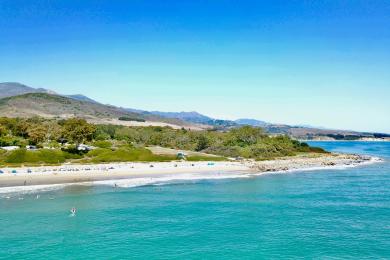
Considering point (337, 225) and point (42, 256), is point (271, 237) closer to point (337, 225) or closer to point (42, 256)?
point (337, 225)

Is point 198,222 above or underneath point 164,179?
underneath

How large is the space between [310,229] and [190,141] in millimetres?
98638

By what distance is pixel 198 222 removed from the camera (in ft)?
151

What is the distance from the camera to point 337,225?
147ft

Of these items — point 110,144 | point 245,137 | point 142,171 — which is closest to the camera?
point 142,171

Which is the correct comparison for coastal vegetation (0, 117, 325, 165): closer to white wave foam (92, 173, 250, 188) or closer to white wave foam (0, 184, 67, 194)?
white wave foam (92, 173, 250, 188)

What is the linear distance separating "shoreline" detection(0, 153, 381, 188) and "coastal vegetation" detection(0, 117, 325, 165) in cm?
840

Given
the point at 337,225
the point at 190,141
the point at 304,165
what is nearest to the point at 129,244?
the point at 337,225

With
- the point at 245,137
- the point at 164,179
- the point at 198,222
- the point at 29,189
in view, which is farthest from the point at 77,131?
the point at 198,222

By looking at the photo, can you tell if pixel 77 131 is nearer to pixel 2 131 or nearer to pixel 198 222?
pixel 2 131

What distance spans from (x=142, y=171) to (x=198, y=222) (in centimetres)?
4181

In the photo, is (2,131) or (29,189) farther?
(2,131)

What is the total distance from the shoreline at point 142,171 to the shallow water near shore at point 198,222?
299 inches

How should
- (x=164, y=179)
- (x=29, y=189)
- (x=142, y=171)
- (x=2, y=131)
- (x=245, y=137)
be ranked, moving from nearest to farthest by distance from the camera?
(x=29, y=189) → (x=164, y=179) → (x=142, y=171) → (x=2, y=131) → (x=245, y=137)
